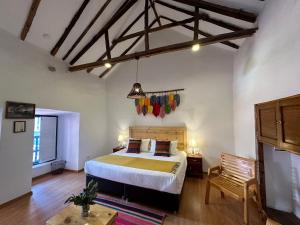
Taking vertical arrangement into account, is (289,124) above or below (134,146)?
above

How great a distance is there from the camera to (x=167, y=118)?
4797 millimetres

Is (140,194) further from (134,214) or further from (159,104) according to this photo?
(159,104)

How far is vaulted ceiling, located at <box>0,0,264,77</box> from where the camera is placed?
270 cm

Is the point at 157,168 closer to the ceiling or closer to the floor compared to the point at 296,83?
closer to the floor

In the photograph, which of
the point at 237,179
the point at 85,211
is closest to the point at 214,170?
the point at 237,179

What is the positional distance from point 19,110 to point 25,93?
1.26ft

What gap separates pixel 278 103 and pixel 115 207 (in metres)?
2.95

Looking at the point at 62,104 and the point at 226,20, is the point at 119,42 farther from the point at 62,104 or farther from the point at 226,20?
the point at 226,20

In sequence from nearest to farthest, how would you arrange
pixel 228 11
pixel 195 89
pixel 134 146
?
1. pixel 228 11
2. pixel 134 146
3. pixel 195 89

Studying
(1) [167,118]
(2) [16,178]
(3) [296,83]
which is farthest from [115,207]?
(3) [296,83]

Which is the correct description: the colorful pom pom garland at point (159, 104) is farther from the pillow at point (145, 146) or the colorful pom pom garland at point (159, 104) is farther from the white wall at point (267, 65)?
the white wall at point (267, 65)

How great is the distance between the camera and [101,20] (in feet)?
11.8

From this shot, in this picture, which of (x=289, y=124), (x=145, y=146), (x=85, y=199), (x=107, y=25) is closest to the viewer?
(x=289, y=124)

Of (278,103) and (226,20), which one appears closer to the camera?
(278,103)
